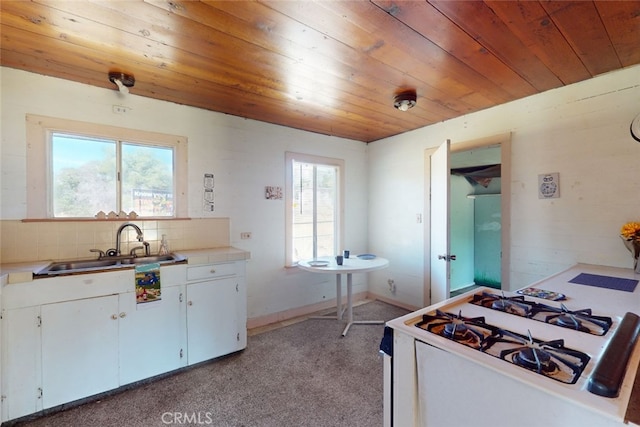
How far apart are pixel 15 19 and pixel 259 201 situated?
7.22ft

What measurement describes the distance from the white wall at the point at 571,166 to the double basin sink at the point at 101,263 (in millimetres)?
3150

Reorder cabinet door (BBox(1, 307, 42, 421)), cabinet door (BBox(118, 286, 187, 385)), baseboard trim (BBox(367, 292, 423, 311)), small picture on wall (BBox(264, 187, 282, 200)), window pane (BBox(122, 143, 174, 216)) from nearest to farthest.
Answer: cabinet door (BBox(1, 307, 42, 421)), cabinet door (BBox(118, 286, 187, 385)), window pane (BBox(122, 143, 174, 216)), small picture on wall (BBox(264, 187, 282, 200)), baseboard trim (BBox(367, 292, 423, 311))

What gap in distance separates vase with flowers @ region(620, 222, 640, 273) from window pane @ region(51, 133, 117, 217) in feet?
13.3

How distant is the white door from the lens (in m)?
2.58

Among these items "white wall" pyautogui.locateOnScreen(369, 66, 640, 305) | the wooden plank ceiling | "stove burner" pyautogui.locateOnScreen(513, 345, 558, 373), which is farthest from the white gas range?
the wooden plank ceiling

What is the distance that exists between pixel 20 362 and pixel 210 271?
1.23 metres

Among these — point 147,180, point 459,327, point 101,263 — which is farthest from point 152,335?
point 459,327

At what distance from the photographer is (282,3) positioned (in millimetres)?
1403

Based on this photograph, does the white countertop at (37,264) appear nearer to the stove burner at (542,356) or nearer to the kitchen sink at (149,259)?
the kitchen sink at (149,259)

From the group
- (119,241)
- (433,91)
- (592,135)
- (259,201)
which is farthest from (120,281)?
(592,135)

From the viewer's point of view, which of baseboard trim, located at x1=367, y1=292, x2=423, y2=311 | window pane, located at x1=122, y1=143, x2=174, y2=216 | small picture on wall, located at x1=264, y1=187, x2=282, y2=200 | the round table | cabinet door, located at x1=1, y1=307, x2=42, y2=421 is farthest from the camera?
baseboard trim, located at x1=367, y1=292, x2=423, y2=311

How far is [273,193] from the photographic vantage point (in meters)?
3.37

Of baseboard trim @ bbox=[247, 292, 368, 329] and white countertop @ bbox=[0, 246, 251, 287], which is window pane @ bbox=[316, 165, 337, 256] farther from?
white countertop @ bbox=[0, 246, 251, 287]

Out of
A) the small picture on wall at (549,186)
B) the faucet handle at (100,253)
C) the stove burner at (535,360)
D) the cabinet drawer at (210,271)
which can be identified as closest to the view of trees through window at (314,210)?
the cabinet drawer at (210,271)
